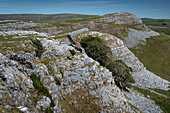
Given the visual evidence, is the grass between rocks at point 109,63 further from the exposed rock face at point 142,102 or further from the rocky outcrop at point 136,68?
the rocky outcrop at point 136,68

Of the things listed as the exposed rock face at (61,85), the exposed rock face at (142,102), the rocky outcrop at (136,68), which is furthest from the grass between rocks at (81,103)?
the rocky outcrop at (136,68)

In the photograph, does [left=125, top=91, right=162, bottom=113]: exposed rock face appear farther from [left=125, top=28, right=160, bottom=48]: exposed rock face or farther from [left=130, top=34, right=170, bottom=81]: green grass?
[left=125, top=28, right=160, bottom=48]: exposed rock face

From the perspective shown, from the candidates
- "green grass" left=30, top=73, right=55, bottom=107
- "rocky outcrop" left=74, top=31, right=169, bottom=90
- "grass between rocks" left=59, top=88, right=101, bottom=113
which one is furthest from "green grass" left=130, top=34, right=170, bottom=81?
"green grass" left=30, top=73, right=55, bottom=107

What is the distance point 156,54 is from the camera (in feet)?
266

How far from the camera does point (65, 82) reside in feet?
76.5

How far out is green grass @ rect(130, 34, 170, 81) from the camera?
69.3 meters

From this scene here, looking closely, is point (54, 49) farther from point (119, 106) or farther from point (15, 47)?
point (119, 106)

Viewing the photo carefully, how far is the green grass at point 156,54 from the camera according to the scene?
6926 centimetres

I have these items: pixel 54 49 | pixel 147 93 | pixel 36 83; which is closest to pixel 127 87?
pixel 147 93

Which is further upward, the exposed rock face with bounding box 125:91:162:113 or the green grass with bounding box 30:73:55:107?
the green grass with bounding box 30:73:55:107

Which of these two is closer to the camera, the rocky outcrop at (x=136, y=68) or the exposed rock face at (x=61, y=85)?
the exposed rock face at (x=61, y=85)

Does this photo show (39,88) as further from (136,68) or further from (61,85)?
(136,68)

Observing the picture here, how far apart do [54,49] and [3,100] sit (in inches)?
622

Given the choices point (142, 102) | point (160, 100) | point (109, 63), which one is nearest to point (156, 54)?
point (160, 100)
